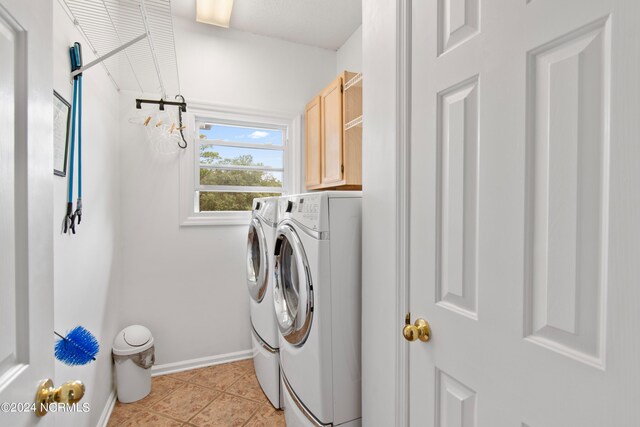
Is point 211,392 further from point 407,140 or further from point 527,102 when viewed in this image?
point 527,102

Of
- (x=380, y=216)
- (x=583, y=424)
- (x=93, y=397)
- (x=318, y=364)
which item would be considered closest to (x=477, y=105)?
(x=380, y=216)

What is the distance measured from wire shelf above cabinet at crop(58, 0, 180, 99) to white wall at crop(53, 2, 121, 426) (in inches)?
2.6

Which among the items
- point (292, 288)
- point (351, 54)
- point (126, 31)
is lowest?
point (292, 288)

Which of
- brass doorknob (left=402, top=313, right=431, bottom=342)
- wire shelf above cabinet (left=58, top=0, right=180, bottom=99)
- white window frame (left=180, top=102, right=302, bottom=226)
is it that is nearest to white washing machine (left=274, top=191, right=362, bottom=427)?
brass doorknob (left=402, top=313, right=431, bottom=342)

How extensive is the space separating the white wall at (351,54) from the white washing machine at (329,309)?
5.54 feet

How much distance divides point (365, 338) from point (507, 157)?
89 centimetres

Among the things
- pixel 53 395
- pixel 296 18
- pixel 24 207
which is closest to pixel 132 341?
pixel 53 395

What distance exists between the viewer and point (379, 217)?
113 cm

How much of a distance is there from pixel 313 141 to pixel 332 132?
37cm

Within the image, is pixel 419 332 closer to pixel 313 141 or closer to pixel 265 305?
pixel 265 305

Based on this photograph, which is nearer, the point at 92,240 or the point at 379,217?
the point at 379,217

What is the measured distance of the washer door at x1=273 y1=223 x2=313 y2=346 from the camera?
1.34 metres

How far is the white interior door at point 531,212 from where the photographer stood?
0.48 metres

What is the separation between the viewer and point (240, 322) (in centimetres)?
258
